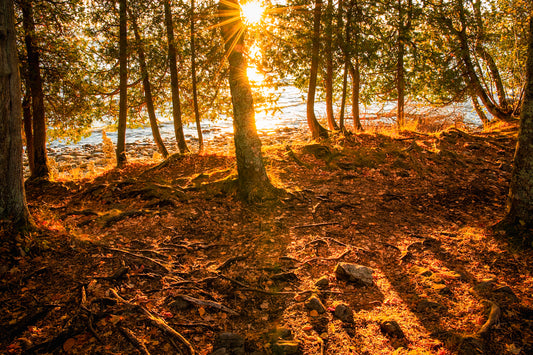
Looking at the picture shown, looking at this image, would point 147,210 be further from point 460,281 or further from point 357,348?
point 460,281

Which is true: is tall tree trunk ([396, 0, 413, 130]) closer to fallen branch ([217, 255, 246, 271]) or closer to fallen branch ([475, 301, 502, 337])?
fallen branch ([475, 301, 502, 337])

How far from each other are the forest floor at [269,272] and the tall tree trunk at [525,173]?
46cm

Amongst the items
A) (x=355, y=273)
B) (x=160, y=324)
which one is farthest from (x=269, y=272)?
(x=160, y=324)

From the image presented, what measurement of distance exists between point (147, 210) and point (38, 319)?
3.37 meters

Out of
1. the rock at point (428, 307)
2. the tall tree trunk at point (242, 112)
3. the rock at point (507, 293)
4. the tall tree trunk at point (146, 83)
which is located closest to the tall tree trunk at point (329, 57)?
the tall tree trunk at point (242, 112)

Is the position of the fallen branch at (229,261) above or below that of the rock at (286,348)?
above

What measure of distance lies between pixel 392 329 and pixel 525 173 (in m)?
3.67

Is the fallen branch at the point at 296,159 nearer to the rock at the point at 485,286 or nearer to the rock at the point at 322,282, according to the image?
the rock at the point at 322,282

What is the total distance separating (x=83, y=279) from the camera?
3.87m

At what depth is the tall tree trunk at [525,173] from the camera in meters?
4.50

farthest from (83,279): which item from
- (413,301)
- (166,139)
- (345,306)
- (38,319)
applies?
(166,139)

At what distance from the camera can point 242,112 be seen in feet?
22.3

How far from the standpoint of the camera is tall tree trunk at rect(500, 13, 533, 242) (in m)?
4.50

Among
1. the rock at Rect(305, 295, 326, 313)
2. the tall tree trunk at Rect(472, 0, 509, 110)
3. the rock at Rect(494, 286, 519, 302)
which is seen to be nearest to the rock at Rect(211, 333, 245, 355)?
the rock at Rect(305, 295, 326, 313)
